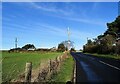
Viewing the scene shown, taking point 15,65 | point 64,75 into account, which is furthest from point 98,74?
point 15,65

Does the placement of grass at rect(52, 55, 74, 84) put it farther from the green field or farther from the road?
the green field

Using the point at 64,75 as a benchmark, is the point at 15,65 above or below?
above

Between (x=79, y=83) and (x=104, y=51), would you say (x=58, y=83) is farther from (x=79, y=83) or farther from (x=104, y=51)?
(x=104, y=51)

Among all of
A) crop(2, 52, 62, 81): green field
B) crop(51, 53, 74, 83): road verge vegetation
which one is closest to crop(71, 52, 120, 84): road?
crop(51, 53, 74, 83): road verge vegetation

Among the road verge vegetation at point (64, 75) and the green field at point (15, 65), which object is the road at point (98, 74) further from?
the green field at point (15, 65)

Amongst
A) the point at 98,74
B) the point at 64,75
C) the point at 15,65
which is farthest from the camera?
the point at 98,74

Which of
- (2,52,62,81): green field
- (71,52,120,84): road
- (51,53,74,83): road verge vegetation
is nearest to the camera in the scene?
(2,52,62,81): green field

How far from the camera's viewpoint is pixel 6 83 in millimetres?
9836

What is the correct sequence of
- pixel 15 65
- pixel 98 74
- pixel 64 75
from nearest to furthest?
1. pixel 15 65
2. pixel 64 75
3. pixel 98 74

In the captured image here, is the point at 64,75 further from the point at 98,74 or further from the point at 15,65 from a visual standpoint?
the point at 15,65

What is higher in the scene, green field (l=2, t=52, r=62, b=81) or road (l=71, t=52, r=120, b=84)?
green field (l=2, t=52, r=62, b=81)

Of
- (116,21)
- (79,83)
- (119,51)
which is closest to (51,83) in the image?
(79,83)

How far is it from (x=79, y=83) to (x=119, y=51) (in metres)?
50.2

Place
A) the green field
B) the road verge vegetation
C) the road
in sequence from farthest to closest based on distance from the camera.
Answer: the road → the road verge vegetation → the green field
